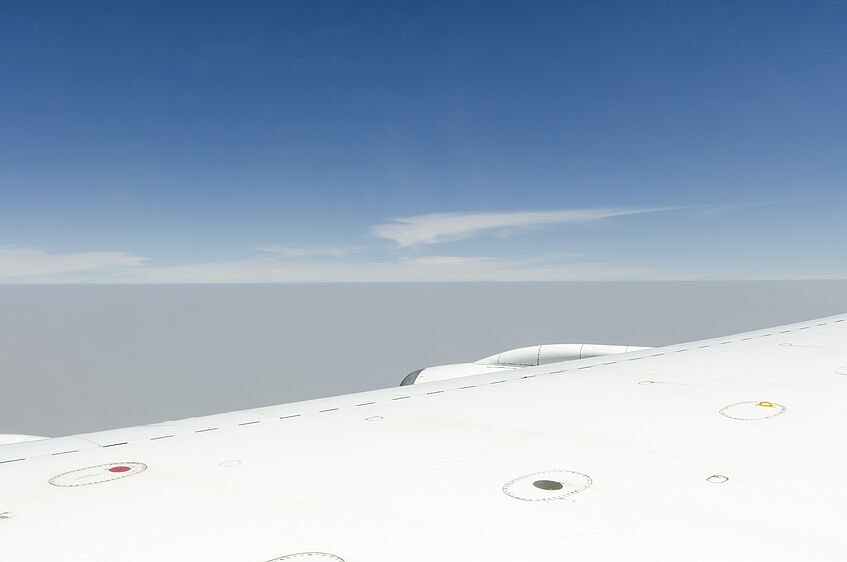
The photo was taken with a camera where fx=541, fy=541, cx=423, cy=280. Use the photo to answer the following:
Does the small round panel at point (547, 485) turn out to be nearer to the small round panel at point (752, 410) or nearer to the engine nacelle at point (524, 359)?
the small round panel at point (752, 410)

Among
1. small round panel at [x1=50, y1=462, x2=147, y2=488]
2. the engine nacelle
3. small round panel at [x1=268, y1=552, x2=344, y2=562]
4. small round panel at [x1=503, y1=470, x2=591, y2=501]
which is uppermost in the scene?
the engine nacelle

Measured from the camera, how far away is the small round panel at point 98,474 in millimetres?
4047

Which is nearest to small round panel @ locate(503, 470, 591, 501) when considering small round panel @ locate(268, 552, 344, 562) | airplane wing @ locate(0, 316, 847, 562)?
airplane wing @ locate(0, 316, 847, 562)

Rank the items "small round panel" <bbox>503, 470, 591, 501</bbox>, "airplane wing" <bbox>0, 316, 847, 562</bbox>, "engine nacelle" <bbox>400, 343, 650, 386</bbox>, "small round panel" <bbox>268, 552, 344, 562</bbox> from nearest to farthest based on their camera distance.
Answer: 1. "small round panel" <bbox>268, 552, 344, 562</bbox>
2. "airplane wing" <bbox>0, 316, 847, 562</bbox>
3. "small round panel" <bbox>503, 470, 591, 501</bbox>
4. "engine nacelle" <bbox>400, 343, 650, 386</bbox>

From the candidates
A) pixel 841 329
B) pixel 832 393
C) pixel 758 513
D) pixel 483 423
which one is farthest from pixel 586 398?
pixel 841 329

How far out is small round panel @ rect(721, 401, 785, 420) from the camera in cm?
546

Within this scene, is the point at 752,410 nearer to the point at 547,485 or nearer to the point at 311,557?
the point at 547,485

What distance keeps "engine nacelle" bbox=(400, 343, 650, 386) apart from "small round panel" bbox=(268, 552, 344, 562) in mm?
8486

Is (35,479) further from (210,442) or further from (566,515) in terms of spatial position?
(566,515)

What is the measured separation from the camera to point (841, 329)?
45.3 ft

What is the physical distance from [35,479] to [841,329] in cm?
1673

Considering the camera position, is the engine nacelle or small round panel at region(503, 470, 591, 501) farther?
the engine nacelle

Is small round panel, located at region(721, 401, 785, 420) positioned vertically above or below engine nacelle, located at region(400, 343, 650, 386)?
below

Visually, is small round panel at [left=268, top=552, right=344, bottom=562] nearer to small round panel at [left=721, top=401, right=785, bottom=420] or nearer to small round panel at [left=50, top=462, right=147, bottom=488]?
small round panel at [left=50, top=462, right=147, bottom=488]
